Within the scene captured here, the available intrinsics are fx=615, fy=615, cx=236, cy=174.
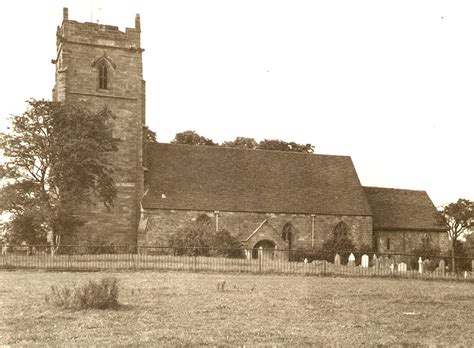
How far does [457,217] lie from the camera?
44.7 meters

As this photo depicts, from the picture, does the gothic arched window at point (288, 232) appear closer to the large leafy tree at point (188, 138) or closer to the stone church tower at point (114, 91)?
the stone church tower at point (114, 91)

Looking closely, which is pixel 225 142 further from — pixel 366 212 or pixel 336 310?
pixel 336 310

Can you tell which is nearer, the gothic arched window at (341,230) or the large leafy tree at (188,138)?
the gothic arched window at (341,230)

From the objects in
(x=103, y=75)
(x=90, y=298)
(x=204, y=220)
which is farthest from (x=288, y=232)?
(x=90, y=298)

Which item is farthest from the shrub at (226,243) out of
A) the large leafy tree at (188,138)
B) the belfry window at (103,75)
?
the large leafy tree at (188,138)

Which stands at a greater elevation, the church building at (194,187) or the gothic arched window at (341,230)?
the church building at (194,187)

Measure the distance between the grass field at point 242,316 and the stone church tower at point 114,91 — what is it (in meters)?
21.1

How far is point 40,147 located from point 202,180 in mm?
12946

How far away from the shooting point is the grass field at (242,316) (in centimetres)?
1072

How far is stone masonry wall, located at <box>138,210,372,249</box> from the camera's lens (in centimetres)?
4144

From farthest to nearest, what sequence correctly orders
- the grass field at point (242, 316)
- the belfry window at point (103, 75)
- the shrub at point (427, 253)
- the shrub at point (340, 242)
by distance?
the shrub at point (340, 242) < the belfry window at point (103, 75) < the shrub at point (427, 253) < the grass field at point (242, 316)

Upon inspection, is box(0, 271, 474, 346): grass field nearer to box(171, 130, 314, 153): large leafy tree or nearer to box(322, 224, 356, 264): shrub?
box(322, 224, 356, 264): shrub

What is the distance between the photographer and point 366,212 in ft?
155

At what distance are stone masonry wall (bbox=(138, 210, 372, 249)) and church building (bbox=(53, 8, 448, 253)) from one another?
0.07 meters
